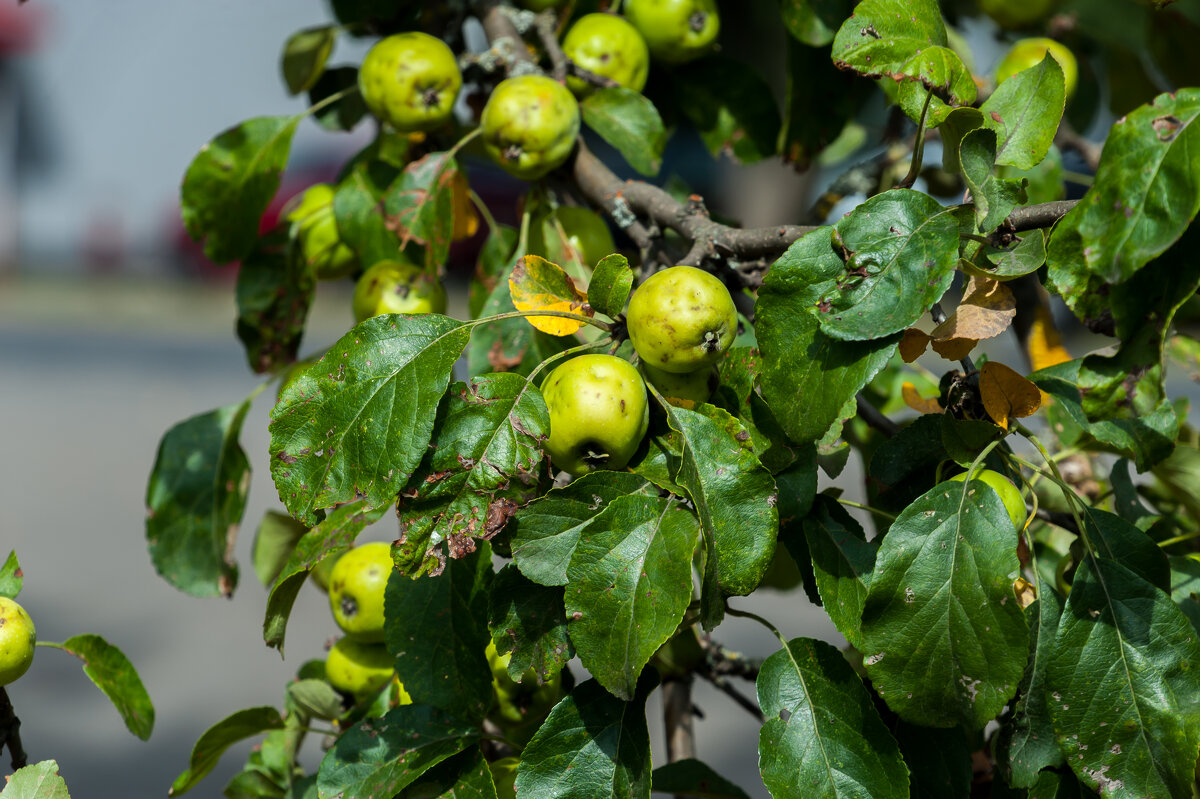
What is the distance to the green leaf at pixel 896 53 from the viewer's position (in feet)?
1.72

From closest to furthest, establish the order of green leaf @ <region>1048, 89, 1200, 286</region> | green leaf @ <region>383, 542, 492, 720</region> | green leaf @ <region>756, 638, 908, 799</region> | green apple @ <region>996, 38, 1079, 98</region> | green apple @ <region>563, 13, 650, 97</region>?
1. green leaf @ <region>1048, 89, 1200, 286</region>
2. green leaf @ <region>756, 638, 908, 799</region>
3. green leaf @ <region>383, 542, 492, 720</region>
4. green apple @ <region>563, 13, 650, 97</region>
5. green apple @ <region>996, 38, 1079, 98</region>

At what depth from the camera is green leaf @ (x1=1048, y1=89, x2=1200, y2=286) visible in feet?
1.36

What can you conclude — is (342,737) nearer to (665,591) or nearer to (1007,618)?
(665,591)

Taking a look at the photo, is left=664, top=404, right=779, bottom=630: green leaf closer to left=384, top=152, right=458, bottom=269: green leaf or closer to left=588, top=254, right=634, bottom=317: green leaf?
left=588, top=254, right=634, bottom=317: green leaf

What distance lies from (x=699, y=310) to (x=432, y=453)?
0.16 m

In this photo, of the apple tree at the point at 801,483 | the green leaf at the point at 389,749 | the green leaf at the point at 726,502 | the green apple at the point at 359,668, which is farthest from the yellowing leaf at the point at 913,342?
the green apple at the point at 359,668

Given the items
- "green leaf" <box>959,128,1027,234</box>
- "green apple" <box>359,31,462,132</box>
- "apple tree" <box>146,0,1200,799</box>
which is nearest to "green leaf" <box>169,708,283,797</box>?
"apple tree" <box>146,0,1200,799</box>

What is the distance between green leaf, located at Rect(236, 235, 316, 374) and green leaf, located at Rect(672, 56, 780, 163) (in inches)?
15.6

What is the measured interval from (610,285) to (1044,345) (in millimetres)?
634

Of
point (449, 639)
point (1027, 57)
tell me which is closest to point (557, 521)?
point (449, 639)

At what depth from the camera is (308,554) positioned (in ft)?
1.94

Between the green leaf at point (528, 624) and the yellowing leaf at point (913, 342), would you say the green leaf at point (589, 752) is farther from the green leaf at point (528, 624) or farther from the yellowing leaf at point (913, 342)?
the yellowing leaf at point (913, 342)

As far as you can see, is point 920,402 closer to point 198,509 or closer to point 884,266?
point 884,266

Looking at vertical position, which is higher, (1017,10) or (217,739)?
(1017,10)
